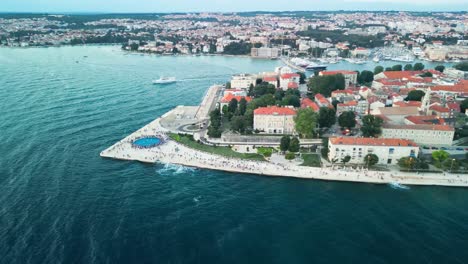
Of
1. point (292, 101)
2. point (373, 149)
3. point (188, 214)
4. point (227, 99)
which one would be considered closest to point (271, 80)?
point (227, 99)

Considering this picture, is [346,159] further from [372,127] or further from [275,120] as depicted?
[275,120]

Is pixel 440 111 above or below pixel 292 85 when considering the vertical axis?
above

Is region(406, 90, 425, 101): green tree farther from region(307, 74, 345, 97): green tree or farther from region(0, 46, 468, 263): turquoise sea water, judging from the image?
region(0, 46, 468, 263): turquoise sea water

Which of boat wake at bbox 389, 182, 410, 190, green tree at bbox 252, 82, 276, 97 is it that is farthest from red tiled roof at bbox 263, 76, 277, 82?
boat wake at bbox 389, 182, 410, 190

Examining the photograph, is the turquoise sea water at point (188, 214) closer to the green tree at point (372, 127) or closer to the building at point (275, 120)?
the green tree at point (372, 127)

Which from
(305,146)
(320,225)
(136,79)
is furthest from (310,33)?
(320,225)

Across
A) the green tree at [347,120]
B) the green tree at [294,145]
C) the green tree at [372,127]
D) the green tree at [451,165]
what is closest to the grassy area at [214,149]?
the green tree at [294,145]
